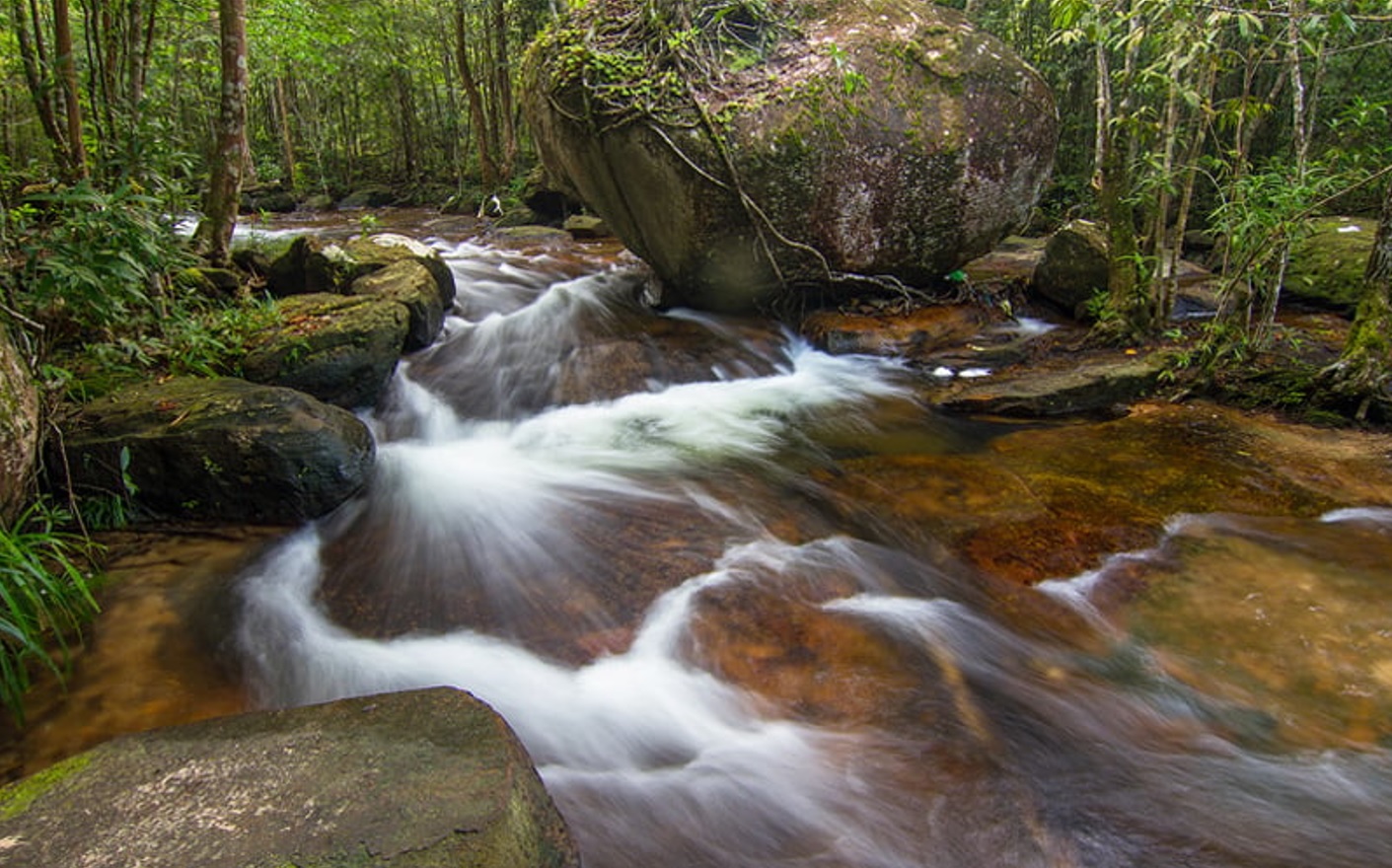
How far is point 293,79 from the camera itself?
926 inches

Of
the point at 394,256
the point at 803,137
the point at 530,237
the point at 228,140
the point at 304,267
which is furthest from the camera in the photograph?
the point at 530,237

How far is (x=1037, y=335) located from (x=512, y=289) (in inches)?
223

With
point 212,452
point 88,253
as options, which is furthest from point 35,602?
point 88,253

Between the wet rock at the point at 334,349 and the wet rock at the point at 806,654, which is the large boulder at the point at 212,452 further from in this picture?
the wet rock at the point at 806,654

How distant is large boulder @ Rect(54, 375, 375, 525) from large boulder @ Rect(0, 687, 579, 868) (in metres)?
2.08

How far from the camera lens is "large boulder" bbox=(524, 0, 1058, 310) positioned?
20.7ft

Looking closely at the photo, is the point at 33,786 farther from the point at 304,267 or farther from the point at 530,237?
the point at 530,237

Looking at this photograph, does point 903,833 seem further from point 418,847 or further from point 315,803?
point 315,803

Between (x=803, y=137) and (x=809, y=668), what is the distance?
4943 millimetres

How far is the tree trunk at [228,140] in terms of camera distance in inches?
213

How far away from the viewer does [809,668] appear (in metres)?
2.94

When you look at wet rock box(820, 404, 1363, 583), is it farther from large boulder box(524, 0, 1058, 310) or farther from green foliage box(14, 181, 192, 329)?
green foliage box(14, 181, 192, 329)

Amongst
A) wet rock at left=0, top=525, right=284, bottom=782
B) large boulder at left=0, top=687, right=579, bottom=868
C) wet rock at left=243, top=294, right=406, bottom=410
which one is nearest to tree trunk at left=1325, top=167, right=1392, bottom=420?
large boulder at left=0, top=687, right=579, bottom=868

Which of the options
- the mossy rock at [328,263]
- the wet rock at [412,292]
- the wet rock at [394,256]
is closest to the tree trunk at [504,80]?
the wet rock at [394,256]
